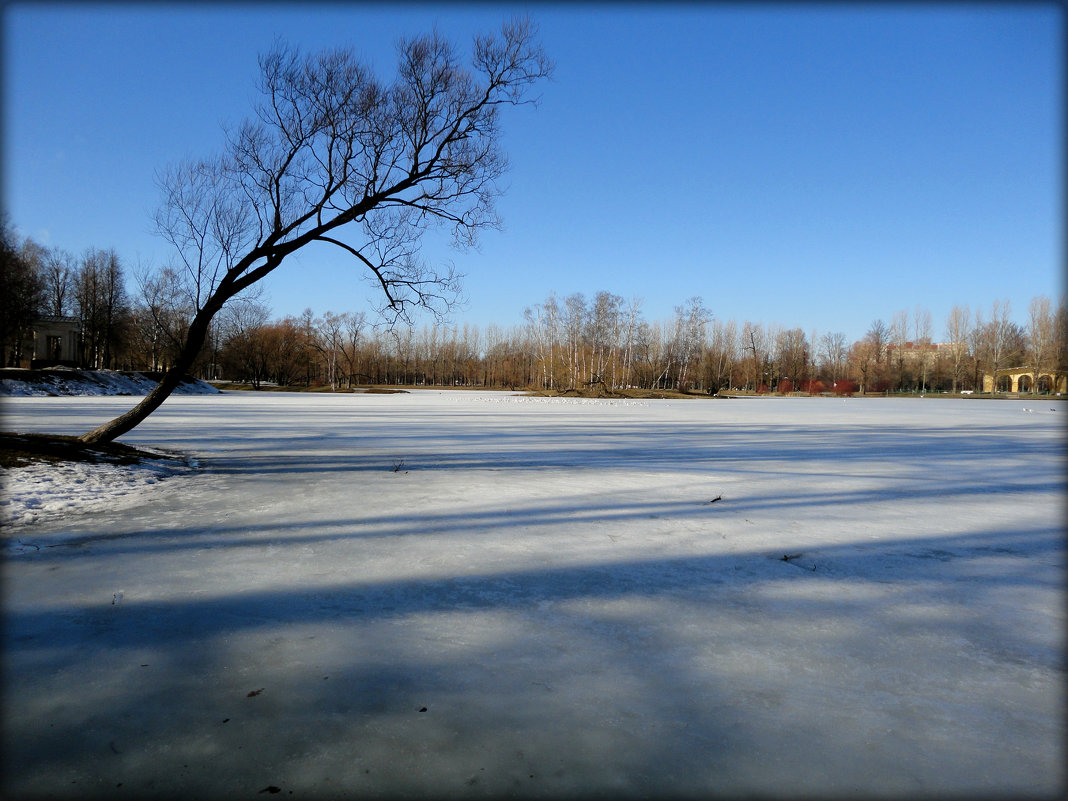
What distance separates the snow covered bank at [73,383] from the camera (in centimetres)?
3073

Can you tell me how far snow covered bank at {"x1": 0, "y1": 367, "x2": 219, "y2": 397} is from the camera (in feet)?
101

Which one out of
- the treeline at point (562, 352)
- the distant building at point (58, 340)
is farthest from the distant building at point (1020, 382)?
the distant building at point (58, 340)

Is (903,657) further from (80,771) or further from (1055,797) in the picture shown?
(80,771)

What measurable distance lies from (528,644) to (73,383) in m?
41.0

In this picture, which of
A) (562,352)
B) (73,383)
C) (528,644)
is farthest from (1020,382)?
(73,383)

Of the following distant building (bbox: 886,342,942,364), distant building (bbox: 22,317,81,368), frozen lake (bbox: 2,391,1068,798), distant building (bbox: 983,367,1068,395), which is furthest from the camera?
distant building (bbox: 886,342,942,364)

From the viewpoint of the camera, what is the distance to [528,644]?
303 cm

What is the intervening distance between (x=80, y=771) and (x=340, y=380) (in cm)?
8213

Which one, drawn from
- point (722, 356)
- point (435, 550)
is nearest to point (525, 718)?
point (435, 550)

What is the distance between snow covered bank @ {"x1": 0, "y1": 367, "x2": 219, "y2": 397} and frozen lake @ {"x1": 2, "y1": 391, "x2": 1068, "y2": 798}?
32226 mm

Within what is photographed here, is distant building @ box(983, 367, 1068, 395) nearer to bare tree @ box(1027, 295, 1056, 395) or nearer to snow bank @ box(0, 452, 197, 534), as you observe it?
bare tree @ box(1027, 295, 1056, 395)

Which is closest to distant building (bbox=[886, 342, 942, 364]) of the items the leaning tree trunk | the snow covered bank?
the snow covered bank

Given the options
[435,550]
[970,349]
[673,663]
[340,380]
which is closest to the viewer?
[673,663]

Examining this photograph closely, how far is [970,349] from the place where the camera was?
75.1 meters
